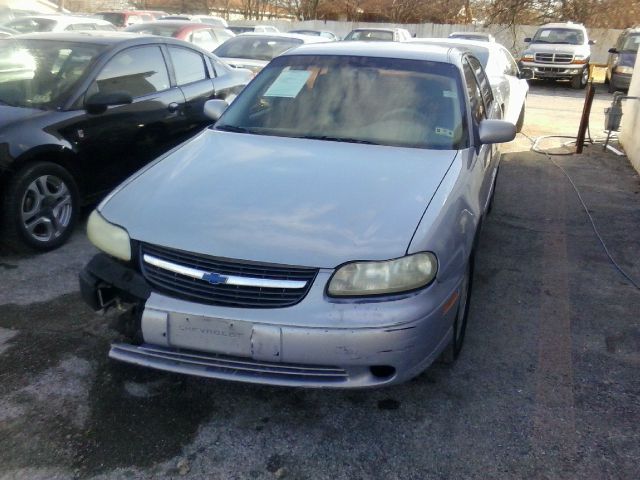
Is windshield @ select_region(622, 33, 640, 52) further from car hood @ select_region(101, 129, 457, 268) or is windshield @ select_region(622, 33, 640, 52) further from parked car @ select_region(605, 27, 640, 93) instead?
car hood @ select_region(101, 129, 457, 268)

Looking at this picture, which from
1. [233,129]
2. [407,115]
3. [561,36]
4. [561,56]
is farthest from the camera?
[561,36]

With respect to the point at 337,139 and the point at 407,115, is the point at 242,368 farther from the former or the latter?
the point at 407,115

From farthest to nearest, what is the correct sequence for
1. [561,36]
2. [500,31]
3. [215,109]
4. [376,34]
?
[500,31] < [376,34] < [561,36] < [215,109]

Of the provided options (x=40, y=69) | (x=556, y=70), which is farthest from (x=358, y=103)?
(x=556, y=70)

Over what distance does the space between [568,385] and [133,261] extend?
227 cm

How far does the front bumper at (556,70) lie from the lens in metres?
17.4

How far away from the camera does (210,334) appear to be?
8.05 feet

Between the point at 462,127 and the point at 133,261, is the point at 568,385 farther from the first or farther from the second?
the point at 133,261

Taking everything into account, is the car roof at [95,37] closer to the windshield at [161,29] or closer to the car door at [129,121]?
the car door at [129,121]

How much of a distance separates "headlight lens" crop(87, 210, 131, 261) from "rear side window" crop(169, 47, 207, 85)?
→ 319 cm

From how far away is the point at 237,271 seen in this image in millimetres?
2482

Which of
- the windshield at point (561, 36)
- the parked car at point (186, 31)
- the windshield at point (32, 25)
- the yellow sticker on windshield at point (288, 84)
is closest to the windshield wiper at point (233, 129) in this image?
the yellow sticker on windshield at point (288, 84)

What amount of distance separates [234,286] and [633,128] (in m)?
7.80

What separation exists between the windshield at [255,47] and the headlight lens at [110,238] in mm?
8470
